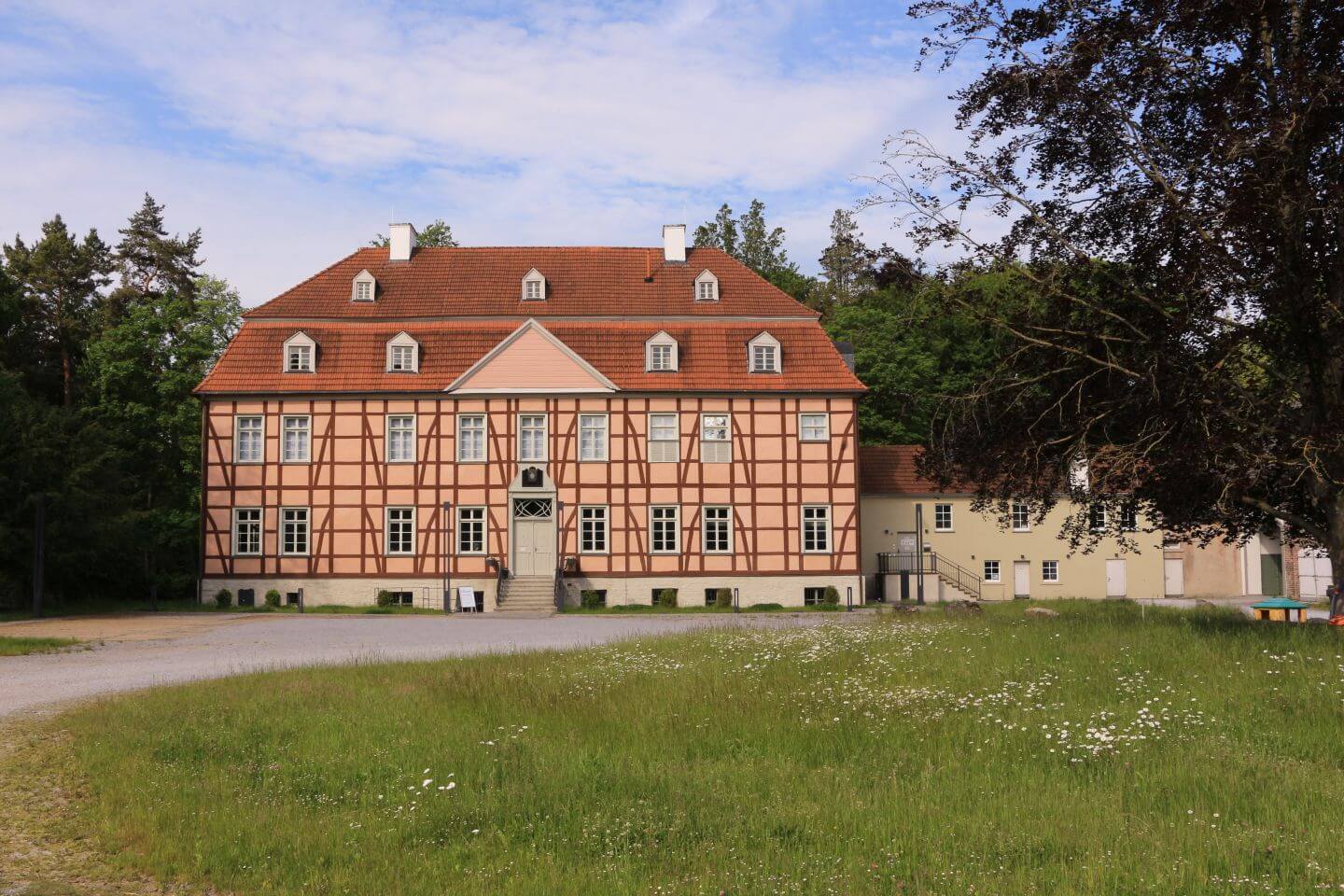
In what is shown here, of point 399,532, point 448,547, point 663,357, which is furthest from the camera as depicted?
point 663,357

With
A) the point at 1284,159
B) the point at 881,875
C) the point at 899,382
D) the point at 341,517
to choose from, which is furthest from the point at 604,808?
the point at 899,382

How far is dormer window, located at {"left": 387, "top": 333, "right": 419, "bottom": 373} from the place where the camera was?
36.6 m

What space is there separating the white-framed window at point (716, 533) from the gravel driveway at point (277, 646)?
511 cm

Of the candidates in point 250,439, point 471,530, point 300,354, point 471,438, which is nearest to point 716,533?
point 471,530

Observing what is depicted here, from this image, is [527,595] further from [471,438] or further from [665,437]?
[665,437]

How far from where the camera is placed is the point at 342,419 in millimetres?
36188

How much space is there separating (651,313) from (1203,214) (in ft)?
82.9

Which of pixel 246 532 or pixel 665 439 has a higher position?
pixel 665 439

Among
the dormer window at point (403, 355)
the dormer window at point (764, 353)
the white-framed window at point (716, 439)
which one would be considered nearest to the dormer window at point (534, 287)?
the dormer window at point (403, 355)

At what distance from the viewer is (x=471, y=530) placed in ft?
118

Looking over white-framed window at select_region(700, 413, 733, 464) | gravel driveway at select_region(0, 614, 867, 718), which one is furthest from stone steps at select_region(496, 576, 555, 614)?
white-framed window at select_region(700, 413, 733, 464)

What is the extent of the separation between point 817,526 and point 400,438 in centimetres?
1301

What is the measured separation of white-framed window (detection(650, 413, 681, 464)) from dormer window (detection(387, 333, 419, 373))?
24.6ft

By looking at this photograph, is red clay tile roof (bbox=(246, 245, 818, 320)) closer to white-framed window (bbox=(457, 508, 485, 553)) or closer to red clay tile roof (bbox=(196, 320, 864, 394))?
red clay tile roof (bbox=(196, 320, 864, 394))
